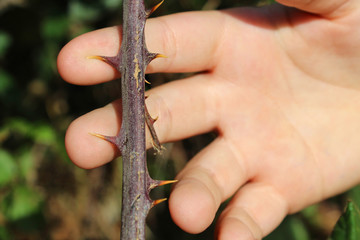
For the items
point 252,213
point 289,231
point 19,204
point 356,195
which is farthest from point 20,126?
point 356,195

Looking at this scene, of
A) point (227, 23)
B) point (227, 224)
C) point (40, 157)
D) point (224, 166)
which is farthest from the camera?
point (40, 157)

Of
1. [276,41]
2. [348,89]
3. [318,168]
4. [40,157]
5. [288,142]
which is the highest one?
[276,41]

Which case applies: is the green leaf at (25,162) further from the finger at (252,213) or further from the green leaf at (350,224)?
the green leaf at (350,224)

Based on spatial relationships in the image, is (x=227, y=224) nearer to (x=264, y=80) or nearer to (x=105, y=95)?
(x=264, y=80)

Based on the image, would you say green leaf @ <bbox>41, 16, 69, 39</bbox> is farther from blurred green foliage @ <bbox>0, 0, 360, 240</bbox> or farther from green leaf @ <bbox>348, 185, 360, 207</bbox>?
green leaf @ <bbox>348, 185, 360, 207</bbox>

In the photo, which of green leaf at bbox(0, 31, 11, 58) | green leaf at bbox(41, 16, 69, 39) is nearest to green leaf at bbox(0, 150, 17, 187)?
green leaf at bbox(0, 31, 11, 58)

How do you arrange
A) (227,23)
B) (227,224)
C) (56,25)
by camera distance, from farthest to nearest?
(56,25) → (227,23) → (227,224)

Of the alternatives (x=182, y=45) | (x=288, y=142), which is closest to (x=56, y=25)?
(x=182, y=45)

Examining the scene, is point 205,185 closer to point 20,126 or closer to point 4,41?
point 20,126
